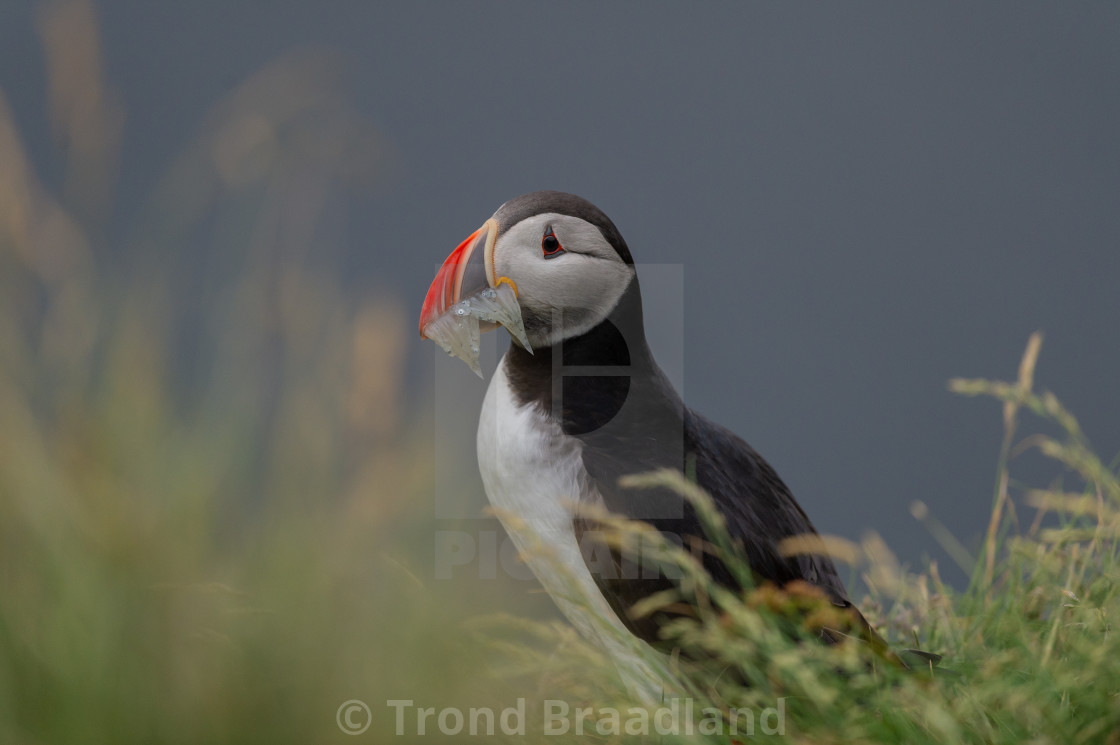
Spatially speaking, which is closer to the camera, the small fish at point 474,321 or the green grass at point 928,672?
the green grass at point 928,672

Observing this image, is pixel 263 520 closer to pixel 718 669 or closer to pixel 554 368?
pixel 554 368

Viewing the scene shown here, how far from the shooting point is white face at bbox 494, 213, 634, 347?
8.48 ft

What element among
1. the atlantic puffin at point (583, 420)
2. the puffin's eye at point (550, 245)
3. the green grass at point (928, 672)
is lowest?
the green grass at point (928, 672)

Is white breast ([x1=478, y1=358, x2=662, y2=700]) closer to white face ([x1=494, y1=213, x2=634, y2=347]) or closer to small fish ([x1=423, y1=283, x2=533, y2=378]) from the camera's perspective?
small fish ([x1=423, y1=283, x2=533, y2=378])

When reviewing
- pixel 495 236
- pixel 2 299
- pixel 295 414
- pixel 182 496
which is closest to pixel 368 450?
pixel 295 414

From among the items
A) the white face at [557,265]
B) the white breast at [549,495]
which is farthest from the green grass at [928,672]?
the white face at [557,265]

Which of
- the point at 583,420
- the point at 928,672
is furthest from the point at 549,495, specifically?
the point at 928,672

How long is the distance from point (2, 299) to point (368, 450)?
977 mm

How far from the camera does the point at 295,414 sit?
2.87 metres

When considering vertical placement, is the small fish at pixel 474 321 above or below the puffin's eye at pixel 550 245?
below

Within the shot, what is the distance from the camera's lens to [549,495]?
2.61 m

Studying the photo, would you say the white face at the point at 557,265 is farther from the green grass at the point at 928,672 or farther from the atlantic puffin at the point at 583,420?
the green grass at the point at 928,672

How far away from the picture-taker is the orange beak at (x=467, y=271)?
2.60m

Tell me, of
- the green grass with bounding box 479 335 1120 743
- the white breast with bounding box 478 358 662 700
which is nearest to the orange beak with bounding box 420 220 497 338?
the white breast with bounding box 478 358 662 700
